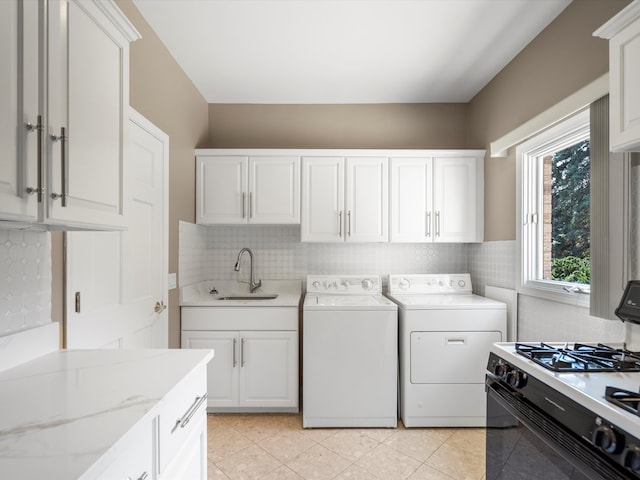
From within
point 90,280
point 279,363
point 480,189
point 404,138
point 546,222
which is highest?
point 404,138

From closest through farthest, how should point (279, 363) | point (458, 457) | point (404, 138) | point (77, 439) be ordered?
point (77, 439)
point (458, 457)
point (279, 363)
point (404, 138)

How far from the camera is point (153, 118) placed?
7.23 feet

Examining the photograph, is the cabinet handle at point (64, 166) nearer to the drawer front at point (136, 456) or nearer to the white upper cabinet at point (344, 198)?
the drawer front at point (136, 456)

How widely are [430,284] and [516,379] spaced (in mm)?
1864

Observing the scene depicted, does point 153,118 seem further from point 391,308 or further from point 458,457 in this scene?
point 458,457

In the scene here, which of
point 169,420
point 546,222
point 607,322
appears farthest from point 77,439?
point 546,222

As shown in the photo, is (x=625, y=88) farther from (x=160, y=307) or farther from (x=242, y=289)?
(x=242, y=289)

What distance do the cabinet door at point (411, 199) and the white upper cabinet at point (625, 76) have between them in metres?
1.72

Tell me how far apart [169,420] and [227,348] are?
66.9 inches

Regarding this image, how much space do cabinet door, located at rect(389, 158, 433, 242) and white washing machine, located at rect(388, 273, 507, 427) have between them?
28.6 inches

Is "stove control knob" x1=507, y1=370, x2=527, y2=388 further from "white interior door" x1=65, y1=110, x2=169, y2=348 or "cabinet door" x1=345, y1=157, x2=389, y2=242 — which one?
"cabinet door" x1=345, y1=157, x2=389, y2=242

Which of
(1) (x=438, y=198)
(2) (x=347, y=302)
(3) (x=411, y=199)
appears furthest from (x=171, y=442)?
(1) (x=438, y=198)

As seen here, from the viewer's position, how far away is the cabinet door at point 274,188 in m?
2.99

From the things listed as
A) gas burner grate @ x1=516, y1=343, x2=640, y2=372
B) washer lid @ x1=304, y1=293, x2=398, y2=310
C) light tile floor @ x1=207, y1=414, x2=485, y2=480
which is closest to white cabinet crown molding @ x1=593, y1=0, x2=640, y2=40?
gas burner grate @ x1=516, y1=343, x2=640, y2=372
